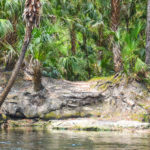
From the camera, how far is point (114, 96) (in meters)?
15.6

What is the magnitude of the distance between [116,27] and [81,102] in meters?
3.91

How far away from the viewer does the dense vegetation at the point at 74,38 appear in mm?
14414

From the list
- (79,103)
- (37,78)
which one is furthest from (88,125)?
(37,78)

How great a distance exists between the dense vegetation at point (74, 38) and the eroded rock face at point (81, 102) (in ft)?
3.05

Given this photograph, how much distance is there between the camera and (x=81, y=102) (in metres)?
15.6

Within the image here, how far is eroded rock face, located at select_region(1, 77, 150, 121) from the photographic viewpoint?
15.3 meters

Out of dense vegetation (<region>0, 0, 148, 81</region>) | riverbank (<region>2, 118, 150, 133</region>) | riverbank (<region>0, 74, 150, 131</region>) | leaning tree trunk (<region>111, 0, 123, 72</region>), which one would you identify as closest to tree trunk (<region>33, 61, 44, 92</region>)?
riverbank (<region>0, 74, 150, 131</region>)

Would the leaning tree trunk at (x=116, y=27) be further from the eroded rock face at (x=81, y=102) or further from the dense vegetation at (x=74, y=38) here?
A: the eroded rock face at (x=81, y=102)

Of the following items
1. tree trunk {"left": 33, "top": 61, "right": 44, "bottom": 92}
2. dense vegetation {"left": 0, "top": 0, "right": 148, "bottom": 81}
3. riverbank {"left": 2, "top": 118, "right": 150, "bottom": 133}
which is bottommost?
riverbank {"left": 2, "top": 118, "right": 150, "bottom": 133}

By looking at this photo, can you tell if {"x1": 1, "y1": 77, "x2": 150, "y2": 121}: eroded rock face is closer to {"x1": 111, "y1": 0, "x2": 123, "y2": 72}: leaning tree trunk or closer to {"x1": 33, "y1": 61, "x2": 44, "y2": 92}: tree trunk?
{"x1": 33, "y1": 61, "x2": 44, "y2": 92}: tree trunk

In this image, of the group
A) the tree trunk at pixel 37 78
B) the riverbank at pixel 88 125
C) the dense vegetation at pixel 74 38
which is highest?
the dense vegetation at pixel 74 38

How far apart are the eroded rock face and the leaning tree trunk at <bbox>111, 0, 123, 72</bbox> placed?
702 millimetres

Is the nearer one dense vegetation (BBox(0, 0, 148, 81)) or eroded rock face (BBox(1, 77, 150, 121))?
dense vegetation (BBox(0, 0, 148, 81))

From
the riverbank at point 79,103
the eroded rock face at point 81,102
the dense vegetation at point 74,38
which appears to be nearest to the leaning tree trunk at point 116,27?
the dense vegetation at point 74,38
